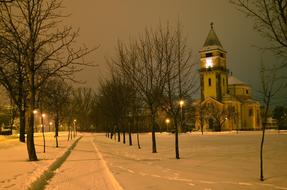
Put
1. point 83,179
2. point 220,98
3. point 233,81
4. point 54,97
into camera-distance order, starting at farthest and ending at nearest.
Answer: point 233,81
point 220,98
point 54,97
point 83,179

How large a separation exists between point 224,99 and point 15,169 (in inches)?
3984

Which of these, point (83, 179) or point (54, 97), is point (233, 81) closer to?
point (54, 97)

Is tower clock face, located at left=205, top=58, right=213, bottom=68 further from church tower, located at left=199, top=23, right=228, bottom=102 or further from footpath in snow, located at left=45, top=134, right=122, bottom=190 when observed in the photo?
footpath in snow, located at left=45, top=134, right=122, bottom=190

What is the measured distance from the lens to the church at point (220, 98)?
339 ft

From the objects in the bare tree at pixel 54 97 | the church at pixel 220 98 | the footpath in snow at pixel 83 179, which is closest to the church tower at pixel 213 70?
the church at pixel 220 98

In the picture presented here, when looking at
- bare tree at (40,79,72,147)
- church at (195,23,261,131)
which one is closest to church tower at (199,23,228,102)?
church at (195,23,261,131)

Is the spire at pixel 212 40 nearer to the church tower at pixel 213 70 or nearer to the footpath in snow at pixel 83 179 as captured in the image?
the church tower at pixel 213 70

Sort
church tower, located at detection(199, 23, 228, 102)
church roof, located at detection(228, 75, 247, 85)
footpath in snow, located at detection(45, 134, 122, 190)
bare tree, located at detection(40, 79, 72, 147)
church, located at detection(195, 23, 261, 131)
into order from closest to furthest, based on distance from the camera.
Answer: footpath in snow, located at detection(45, 134, 122, 190) → bare tree, located at detection(40, 79, 72, 147) → church, located at detection(195, 23, 261, 131) → church tower, located at detection(199, 23, 228, 102) → church roof, located at detection(228, 75, 247, 85)

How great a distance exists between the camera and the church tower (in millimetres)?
115219

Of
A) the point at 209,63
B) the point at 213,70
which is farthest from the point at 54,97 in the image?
the point at 209,63

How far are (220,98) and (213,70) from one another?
9.39 m

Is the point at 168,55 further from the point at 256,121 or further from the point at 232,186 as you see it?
the point at 256,121

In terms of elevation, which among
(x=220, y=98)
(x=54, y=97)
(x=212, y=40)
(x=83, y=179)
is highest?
(x=212, y=40)

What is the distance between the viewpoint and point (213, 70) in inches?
4601
